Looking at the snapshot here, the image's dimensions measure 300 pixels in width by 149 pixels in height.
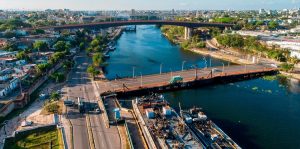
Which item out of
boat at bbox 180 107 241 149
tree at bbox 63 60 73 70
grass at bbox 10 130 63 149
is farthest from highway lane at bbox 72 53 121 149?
boat at bbox 180 107 241 149

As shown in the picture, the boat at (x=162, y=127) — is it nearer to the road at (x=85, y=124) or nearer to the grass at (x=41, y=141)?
the road at (x=85, y=124)

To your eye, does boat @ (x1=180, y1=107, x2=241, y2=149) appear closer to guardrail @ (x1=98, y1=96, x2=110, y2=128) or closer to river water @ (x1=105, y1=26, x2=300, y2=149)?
river water @ (x1=105, y1=26, x2=300, y2=149)

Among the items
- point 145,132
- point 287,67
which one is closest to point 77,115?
point 145,132

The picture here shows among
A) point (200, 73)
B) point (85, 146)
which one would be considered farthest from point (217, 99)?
point (85, 146)

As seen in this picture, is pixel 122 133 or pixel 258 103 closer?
pixel 122 133

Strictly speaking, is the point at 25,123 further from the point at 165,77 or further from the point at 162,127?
the point at 165,77

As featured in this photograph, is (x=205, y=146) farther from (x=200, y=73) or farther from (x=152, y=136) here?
(x=200, y=73)
